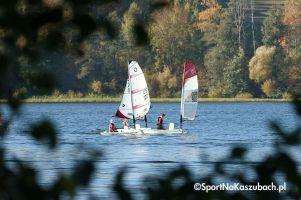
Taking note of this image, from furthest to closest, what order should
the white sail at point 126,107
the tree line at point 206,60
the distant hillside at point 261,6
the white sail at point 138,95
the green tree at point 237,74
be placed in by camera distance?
the distant hillside at point 261,6, the tree line at point 206,60, the green tree at point 237,74, the white sail at point 126,107, the white sail at point 138,95

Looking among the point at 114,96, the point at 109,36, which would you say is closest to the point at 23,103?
the point at 109,36

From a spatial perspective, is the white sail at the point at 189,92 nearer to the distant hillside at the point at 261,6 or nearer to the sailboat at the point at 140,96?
the sailboat at the point at 140,96

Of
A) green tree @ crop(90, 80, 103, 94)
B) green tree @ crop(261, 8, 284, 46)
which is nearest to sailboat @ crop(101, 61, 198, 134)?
green tree @ crop(90, 80, 103, 94)

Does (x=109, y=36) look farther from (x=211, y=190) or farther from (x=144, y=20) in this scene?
(x=211, y=190)

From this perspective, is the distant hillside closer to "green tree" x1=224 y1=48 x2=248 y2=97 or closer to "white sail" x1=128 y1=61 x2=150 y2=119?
"green tree" x1=224 y1=48 x2=248 y2=97

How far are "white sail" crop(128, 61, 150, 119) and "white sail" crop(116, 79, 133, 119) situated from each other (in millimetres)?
481

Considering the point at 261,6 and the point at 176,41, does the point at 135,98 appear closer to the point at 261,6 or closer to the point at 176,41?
the point at 176,41

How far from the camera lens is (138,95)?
5059cm

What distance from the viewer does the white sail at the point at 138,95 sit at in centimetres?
5025

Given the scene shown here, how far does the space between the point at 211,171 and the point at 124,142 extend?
4259 centimetres

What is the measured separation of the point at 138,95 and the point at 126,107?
0.81m

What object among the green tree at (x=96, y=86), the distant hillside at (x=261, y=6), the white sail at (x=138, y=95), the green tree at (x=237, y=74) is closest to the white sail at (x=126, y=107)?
the white sail at (x=138, y=95)

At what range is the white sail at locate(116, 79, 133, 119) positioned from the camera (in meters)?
50.7

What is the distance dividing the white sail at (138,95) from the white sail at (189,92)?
1952 millimetres
